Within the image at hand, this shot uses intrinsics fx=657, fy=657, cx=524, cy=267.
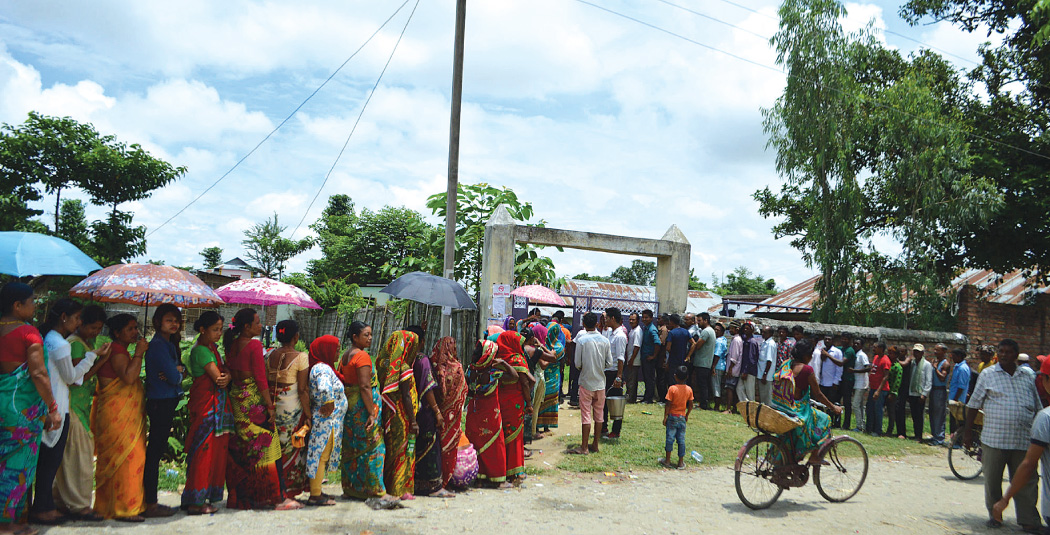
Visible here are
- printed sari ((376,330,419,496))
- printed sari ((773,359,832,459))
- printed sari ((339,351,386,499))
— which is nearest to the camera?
printed sari ((339,351,386,499))

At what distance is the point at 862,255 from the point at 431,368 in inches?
508

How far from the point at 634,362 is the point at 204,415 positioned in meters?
8.50

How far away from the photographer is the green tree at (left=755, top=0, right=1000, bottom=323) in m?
14.2

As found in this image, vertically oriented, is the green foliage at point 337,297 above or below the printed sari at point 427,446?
above

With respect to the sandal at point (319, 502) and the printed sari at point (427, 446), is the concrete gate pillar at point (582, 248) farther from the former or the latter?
the sandal at point (319, 502)

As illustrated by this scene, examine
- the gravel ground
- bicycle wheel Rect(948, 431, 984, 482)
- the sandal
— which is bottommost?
the gravel ground

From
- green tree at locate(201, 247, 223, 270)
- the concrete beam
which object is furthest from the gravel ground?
green tree at locate(201, 247, 223, 270)

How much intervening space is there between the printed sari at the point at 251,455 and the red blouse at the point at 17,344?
1.47m

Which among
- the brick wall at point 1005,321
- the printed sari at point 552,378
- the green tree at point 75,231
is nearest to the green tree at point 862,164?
the brick wall at point 1005,321

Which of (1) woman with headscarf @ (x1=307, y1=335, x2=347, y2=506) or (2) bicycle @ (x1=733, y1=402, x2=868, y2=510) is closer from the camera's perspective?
(1) woman with headscarf @ (x1=307, y1=335, x2=347, y2=506)

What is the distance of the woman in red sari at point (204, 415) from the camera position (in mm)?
5348

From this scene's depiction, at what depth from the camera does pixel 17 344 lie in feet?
14.6

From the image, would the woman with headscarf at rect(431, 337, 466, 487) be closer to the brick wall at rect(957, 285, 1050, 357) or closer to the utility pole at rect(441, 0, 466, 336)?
the utility pole at rect(441, 0, 466, 336)

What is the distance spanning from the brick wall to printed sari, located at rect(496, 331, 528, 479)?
12.1 m
